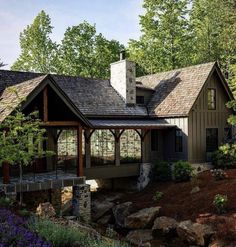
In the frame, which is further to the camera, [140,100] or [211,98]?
[140,100]

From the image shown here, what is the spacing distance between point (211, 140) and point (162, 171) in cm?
492

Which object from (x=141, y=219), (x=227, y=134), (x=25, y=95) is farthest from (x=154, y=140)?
(x=25, y=95)

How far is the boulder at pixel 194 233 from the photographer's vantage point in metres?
14.8

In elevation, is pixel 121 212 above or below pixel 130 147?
below

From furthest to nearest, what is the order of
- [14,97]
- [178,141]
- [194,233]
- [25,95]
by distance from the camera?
[178,141], [14,97], [25,95], [194,233]

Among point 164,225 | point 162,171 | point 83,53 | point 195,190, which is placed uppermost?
point 83,53

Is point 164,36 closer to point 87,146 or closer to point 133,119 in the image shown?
point 133,119

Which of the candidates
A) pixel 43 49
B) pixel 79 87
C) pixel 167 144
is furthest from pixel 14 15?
pixel 43 49

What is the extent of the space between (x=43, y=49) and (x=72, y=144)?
19.9 meters

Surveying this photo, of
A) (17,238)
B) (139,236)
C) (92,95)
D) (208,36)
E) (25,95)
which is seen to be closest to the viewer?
(17,238)

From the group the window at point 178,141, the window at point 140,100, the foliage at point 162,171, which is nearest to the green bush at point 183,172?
the foliage at point 162,171

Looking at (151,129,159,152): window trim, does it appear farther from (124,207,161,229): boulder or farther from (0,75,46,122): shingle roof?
(0,75,46,122): shingle roof

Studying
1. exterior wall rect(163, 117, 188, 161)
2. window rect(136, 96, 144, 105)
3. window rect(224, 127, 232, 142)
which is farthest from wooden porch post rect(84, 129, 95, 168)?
window rect(224, 127, 232, 142)

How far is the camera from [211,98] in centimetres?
2652
